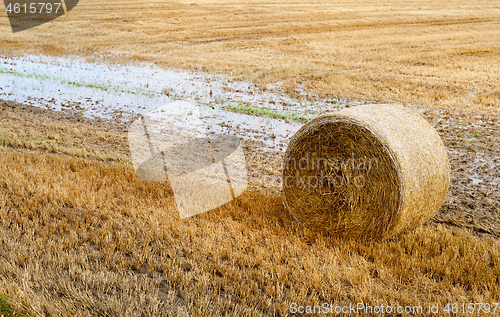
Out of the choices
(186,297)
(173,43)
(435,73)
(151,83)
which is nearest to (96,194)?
(186,297)

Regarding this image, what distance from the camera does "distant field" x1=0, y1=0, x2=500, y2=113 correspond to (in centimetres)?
1454

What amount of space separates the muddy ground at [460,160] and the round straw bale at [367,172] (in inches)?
45.5

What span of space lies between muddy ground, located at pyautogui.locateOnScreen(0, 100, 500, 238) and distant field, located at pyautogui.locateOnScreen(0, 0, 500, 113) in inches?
68.0

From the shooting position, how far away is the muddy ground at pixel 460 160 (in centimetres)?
600

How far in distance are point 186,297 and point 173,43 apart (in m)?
22.2

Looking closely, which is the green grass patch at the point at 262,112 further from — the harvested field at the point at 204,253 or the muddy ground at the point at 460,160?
the harvested field at the point at 204,253

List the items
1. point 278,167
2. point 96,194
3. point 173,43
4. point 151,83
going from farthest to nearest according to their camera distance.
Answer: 1. point 173,43
2. point 151,83
3. point 278,167
4. point 96,194

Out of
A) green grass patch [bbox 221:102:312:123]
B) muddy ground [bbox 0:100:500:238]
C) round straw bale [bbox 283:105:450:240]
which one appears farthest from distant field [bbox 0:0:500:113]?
round straw bale [bbox 283:105:450:240]

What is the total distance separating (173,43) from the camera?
24.2 meters

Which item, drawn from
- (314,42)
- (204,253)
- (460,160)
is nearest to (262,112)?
(460,160)

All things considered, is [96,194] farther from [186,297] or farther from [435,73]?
[435,73]

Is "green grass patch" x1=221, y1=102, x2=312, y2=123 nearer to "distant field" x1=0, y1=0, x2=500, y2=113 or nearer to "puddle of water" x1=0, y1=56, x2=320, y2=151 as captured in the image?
"puddle of water" x1=0, y1=56, x2=320, y2=151

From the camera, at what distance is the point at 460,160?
8016mm

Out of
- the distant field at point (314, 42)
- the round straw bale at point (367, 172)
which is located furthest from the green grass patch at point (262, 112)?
the round straw bale at point (367, 172)
